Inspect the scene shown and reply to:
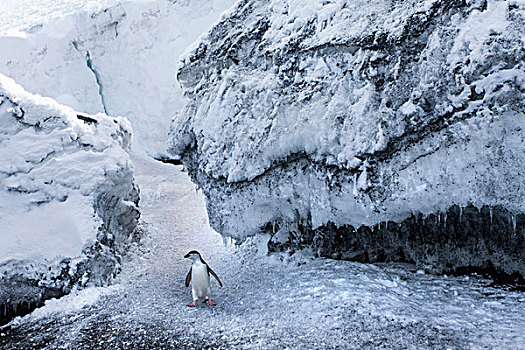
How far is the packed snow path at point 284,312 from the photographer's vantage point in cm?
367

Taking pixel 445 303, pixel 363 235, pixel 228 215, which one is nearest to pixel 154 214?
pixel 228 215

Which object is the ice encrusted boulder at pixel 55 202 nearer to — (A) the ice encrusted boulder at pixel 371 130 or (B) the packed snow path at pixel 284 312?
(B) the packed snow path at pixel 284 312

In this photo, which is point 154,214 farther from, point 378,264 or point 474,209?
point 474,209

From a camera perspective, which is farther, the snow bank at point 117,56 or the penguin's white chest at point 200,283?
the snow bank at point 117,56

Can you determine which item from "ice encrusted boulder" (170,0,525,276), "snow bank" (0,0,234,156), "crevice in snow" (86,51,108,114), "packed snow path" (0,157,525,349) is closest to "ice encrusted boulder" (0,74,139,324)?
"packed snow path" (0,157,525,349)

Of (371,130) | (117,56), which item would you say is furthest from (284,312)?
(117,56)

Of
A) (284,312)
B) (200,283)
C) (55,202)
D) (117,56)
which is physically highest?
(117,56)

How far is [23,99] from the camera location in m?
6.67

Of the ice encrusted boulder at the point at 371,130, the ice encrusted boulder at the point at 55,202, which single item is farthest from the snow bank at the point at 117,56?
the ice encrusted boulder at the point at 371,130

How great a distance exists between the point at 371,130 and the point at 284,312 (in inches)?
89.8

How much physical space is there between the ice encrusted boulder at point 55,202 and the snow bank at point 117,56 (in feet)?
22.1

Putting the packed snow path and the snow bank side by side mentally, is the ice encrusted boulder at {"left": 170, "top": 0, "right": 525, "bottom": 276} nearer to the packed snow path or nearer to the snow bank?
the packed snow path

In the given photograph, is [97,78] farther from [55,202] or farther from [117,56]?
[55,202]

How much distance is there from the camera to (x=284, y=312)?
440 cm
